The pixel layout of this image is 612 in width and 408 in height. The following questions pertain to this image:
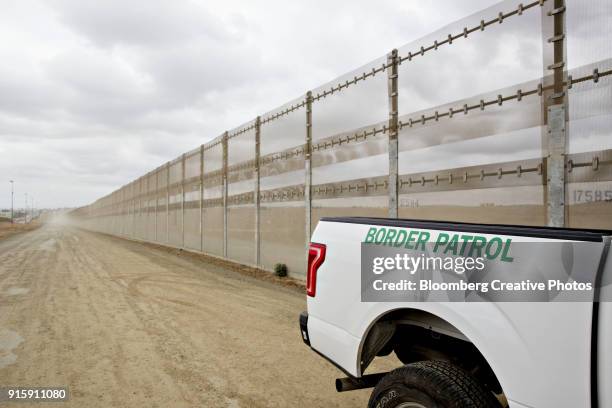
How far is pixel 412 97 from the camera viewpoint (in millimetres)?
7820

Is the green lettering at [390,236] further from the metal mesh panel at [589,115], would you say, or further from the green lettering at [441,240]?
the metal mesh panel at [589,115]

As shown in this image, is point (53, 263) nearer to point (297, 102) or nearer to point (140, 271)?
point (140, 271)

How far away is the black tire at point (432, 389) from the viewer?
1.98 meters

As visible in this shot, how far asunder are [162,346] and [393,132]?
564cm

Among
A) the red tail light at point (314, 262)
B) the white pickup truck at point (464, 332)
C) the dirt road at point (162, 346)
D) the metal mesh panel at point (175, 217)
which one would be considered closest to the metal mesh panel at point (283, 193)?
the dirt road at point (162, 346)

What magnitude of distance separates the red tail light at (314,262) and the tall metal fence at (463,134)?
393 cm

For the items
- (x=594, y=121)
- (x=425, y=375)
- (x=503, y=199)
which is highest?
(x=594, y=121)

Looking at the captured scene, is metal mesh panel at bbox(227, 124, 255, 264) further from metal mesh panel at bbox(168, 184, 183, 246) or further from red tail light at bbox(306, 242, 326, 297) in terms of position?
red tail light at bbox(306, 242, 326, 297)

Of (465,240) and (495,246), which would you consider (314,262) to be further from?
(495,246)

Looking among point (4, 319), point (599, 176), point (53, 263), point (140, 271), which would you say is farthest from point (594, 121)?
point (53, 263)

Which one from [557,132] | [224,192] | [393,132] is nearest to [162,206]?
[224,192]

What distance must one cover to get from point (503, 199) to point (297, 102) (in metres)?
7.22

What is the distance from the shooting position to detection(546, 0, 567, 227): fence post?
5.34 metres

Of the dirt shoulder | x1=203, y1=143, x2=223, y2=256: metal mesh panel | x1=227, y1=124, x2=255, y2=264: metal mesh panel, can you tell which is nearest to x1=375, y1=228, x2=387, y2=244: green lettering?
x1=227, y1=124, x2=255, y2=264: metal mesh panel
